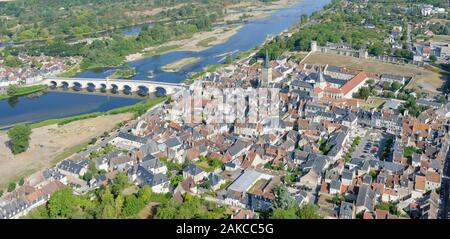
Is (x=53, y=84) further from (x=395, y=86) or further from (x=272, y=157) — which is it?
(x=395, y=86)

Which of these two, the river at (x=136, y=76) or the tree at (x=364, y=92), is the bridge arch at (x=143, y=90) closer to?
the river at (x=136, y=76)

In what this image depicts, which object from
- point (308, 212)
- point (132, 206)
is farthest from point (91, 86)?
point (308, 212)

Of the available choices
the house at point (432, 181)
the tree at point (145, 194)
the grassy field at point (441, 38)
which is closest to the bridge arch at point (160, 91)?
the tree at point (145, 194)

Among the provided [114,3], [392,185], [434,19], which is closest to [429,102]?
[392,185]

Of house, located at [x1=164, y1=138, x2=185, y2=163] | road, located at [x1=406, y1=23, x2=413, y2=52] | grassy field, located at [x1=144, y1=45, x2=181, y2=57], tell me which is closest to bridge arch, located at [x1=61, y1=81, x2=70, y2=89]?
grassy field, located at [x1=144, y1=45, x2=181, y2=57]

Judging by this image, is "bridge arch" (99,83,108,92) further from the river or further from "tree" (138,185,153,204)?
"tree" (138,185,153,204)
